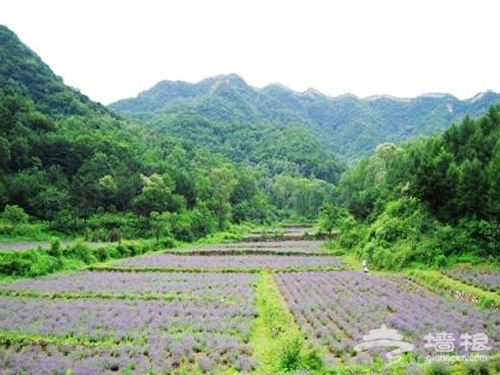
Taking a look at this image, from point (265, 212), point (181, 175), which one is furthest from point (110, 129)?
point (265, 212)

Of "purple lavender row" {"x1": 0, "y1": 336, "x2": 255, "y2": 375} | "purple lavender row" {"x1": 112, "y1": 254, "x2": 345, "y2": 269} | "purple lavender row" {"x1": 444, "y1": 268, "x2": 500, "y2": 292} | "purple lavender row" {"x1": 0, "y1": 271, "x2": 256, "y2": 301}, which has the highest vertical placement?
"purple lavender row" {"x1": 0, "y1": 336, "x2": 255, "y2": 375}

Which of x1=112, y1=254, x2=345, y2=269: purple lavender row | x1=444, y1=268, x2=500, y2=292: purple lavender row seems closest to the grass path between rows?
x1=444, y1=268, x2=500, y2=292: purple lavender row

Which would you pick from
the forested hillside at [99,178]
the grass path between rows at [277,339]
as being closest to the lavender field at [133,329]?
the grass path between rows at [277,339]

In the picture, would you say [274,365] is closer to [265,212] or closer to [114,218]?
[114,218]

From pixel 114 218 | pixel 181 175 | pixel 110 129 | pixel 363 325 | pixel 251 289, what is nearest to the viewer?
pixel 363 325

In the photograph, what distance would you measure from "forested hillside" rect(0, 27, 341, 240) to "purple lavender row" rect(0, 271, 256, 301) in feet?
76.5

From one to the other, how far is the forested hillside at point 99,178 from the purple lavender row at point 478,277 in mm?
42409

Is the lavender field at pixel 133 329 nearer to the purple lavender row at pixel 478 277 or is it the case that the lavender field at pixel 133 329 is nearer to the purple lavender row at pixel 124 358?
the purple lavender row at pixel 124 358

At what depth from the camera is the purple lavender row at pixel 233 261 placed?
46.0m

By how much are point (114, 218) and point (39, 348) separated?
5224cm

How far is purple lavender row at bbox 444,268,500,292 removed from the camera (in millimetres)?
27541

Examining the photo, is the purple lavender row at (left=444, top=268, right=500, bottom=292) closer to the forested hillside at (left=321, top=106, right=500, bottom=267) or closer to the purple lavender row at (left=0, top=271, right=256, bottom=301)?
the forested hillside at (left=321, top=106, right=500, bottom=267)

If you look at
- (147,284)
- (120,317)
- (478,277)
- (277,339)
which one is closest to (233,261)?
(147,284)

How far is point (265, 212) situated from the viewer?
129000mm
